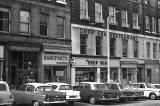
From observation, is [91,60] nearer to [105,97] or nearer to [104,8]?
[104,8]

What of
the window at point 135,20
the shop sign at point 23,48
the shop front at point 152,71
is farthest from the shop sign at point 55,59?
the shop front at point 152,71

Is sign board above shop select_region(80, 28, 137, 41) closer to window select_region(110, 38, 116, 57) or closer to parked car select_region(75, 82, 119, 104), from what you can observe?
window select_region(110, 38, 116, 57)

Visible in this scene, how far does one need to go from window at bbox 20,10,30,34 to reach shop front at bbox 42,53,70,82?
303 cm

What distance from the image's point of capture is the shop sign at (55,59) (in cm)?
3303

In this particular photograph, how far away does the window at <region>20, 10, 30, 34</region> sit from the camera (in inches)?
1241

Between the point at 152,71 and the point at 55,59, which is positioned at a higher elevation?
the point at 55,59

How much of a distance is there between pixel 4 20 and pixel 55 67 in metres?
7.57

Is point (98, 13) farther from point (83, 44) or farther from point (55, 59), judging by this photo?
point (55, 59)

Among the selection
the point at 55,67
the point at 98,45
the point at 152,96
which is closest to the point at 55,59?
the point at 55,67

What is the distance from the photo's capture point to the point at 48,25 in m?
34.1

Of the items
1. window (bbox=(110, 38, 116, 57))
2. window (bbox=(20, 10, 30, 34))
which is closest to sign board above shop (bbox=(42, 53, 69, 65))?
window (bbox=(20, 10, 30, 34))

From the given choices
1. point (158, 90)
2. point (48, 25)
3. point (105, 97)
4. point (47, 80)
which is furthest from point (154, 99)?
point (48, 25)

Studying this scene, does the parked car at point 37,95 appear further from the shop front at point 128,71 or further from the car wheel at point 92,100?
the shop front at point 128,71

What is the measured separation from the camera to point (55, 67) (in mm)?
34469
